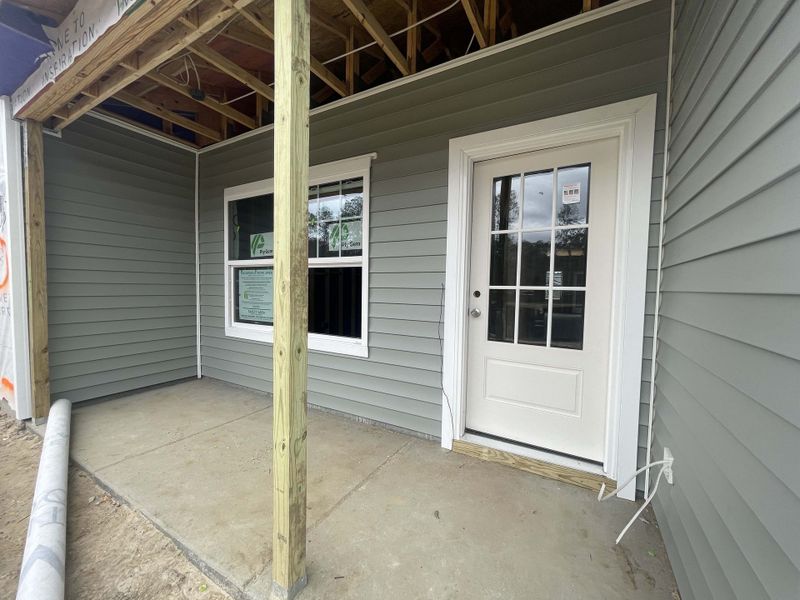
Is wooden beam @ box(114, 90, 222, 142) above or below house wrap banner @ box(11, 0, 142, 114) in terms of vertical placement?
above

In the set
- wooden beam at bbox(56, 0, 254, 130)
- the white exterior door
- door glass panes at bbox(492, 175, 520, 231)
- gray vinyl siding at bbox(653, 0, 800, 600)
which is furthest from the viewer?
door glass panes at bbox(492, 175, 520, 231)

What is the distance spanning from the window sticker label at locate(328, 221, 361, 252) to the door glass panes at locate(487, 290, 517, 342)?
3.89ft

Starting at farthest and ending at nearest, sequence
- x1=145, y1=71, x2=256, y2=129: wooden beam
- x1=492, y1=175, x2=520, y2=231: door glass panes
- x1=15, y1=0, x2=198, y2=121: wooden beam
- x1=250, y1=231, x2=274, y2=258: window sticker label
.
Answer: x1=250, y1=231, x2=274, y2=258: window sticker label
x1=145, y1=71, x2=256, y2=129: wooden beam
x1=492, y1=175, x2=520, y2=231: door glass panes
x1=15, y1=0, x2=198, y2=121: wooden beam

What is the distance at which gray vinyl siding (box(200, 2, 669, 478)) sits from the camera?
1.79m

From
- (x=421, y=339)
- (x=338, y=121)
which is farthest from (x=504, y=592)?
(x=338, y=121)

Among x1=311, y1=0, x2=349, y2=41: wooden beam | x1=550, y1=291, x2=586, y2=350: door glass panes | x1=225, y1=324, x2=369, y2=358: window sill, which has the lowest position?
x1=225, y1=324, x2=369, y2=358: window sill

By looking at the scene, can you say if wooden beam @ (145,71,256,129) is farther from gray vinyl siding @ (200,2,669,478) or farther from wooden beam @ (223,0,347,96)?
wooden beam @ (223,0,347,96)

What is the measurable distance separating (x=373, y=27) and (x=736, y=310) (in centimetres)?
225

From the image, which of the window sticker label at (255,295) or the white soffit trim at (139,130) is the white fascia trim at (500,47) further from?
the window sticker label at (255,295)

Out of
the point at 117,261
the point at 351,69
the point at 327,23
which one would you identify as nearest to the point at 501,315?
the point at 351,69

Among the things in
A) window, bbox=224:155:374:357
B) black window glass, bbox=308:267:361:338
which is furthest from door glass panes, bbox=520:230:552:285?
black window glass, bbox=308:267:361:338

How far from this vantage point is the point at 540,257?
2.10 metres

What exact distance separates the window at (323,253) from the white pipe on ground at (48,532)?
165cm

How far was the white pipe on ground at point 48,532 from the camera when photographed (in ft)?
3.86
